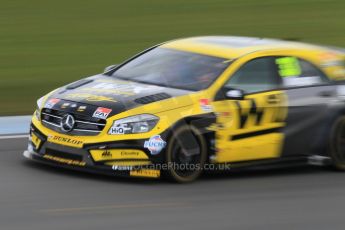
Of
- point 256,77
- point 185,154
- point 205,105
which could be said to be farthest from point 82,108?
point 256,77

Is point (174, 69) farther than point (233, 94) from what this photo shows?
Yes

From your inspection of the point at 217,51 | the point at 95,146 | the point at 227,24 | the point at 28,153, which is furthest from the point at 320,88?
the point at 227,24

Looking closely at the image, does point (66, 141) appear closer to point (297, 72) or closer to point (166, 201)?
point (166, 201)

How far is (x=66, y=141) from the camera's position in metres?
8.06

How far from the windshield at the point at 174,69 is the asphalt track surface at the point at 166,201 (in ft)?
3.46

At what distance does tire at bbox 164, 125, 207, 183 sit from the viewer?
8.02m

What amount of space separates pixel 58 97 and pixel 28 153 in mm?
675

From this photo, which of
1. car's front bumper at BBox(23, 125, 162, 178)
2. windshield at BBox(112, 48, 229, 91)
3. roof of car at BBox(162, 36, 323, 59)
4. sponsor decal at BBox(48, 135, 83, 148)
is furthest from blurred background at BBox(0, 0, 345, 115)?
car's front bumper at BBox(23, 125, 162, 178)

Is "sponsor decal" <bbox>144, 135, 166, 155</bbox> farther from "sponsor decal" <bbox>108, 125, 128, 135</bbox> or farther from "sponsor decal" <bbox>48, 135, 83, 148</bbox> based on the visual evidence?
"sponsor decal" <bbox>48, 135, 83, 148</bbox>

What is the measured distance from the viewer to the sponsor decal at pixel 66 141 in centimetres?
799

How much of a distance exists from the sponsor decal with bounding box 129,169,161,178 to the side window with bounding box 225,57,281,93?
4.04 feet

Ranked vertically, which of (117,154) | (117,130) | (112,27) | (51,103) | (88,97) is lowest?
(112,27)

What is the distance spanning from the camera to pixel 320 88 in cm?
909

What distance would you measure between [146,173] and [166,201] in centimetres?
57
